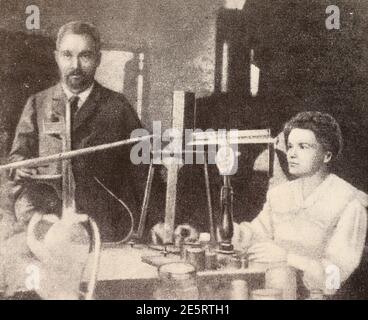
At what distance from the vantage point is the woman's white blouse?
130 inches

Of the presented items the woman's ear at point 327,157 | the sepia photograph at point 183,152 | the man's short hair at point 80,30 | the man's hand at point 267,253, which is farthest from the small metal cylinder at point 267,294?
the man's short hair at point 80,30

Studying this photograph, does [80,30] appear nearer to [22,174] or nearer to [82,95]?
[82,95]

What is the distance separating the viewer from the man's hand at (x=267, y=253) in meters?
3.29

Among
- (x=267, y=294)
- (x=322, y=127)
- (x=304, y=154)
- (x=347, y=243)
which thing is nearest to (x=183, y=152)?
(x=304, y=154)

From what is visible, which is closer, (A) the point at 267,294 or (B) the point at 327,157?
Result: (A) the point at 267,294

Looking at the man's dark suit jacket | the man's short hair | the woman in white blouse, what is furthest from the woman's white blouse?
the man's short hair

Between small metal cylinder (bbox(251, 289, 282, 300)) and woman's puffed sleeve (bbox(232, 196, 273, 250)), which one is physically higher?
woman's puffed sleeve (bbox(232, 196, 273, 250))

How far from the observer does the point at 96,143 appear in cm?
332

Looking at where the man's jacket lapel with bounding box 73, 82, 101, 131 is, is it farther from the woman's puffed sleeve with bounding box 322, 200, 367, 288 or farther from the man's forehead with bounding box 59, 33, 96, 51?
the woman's puffed sleeve with bounding box 322, 200, 367, 288

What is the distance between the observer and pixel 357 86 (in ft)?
11.3

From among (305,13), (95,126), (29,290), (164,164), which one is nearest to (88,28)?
(95,126)

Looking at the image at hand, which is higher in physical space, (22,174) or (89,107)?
(89,107)

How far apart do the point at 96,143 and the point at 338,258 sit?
1616 mm

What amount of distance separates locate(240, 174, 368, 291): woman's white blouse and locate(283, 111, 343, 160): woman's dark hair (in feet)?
0.62
